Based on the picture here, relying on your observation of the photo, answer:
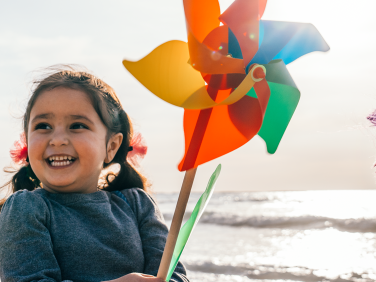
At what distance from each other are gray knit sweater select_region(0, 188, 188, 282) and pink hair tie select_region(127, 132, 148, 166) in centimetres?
33

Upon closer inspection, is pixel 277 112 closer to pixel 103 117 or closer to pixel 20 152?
pixel 103 117

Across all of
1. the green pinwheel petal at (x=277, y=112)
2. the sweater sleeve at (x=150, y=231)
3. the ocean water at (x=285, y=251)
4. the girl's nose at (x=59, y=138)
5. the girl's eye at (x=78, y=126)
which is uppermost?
the green pinwheel petal at (x=277, y=112)

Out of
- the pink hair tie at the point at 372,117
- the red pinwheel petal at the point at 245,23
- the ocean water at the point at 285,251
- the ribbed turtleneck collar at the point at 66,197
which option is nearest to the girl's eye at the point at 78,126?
the ribbed turtleneck collar at the point at 66,197

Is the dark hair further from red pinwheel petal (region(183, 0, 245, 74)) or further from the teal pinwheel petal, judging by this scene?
the teal pinwheel petal

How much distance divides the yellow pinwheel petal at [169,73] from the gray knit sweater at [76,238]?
0.58 meters

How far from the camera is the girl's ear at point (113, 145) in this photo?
1.57 meters

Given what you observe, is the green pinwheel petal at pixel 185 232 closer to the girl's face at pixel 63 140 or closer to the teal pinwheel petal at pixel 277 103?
the teal pinwheel petal at pixel 277 103

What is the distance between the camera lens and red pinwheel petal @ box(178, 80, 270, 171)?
106cm

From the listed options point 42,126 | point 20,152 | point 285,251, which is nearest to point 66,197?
point 42,126

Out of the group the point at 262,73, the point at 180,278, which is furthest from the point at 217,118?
the point at 180,278

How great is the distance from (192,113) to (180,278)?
1.96 ft

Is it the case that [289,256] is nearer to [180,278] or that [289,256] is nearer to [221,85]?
[180,278]

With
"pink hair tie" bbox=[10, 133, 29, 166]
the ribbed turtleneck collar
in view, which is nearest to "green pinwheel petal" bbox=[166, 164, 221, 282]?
the ribbed turtleneck collar

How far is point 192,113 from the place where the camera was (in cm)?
109
